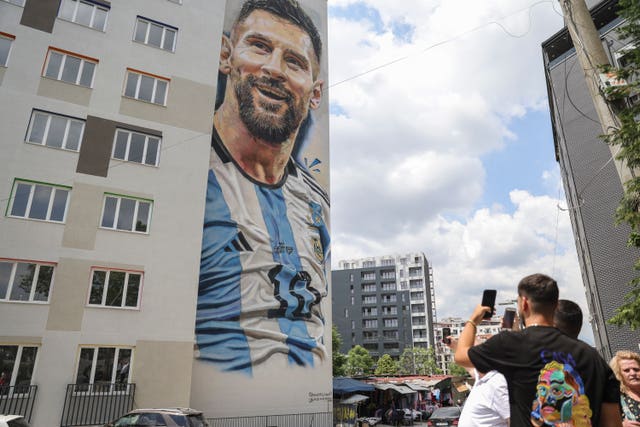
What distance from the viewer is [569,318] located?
3.33 meters

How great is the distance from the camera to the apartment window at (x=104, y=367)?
15133mm

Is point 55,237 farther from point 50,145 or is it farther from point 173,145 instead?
point 173,145

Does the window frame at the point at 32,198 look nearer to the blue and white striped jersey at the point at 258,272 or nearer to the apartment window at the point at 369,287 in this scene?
the blue and white striped jersey at the point at 258,272

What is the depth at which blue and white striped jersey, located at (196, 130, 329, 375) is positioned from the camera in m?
20.1

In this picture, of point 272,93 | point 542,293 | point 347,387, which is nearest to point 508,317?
point 542,293

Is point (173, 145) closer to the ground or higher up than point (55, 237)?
higher up

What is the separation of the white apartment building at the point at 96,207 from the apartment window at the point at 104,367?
4 centimetres

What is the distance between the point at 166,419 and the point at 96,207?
30.1ft

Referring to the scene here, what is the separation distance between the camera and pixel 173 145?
19.4m

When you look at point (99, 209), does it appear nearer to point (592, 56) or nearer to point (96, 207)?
point (96, 207)

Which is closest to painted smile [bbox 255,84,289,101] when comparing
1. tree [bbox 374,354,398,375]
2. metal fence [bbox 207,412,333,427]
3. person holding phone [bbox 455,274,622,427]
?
metal fence [bbox 207,412,333,427]

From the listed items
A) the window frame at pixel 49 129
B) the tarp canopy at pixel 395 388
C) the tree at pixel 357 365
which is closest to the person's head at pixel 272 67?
the window frame at pixel 49 129

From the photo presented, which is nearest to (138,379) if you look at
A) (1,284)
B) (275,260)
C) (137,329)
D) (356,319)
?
(137,329)

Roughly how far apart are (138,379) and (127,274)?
4.05 metres
